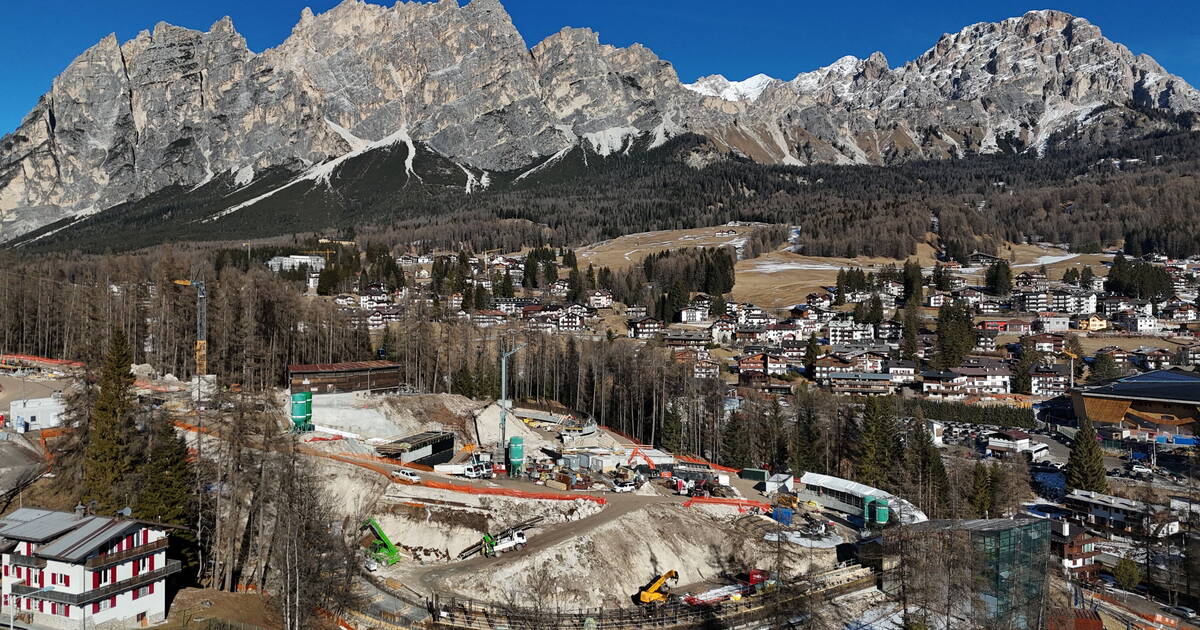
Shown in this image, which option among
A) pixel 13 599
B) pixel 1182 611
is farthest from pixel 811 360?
pixel 13 599

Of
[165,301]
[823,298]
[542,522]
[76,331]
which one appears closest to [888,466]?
[542,522]

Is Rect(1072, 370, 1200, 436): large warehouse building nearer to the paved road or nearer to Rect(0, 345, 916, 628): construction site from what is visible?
Rect(0, 345, 916, 628): construction site

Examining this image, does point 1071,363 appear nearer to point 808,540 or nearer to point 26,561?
point 808,540

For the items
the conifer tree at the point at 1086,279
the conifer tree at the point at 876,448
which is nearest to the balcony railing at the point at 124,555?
the conifer tree at the point at 876,448

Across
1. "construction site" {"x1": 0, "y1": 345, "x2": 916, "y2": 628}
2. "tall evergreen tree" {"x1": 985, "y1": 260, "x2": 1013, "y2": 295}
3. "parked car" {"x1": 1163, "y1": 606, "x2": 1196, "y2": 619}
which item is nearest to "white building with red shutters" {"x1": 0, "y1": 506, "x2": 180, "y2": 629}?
"construction site" {"x1": 0, "y1": 345, "x2": 916, "y2": 628}

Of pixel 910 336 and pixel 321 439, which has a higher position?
pixel 910 336
